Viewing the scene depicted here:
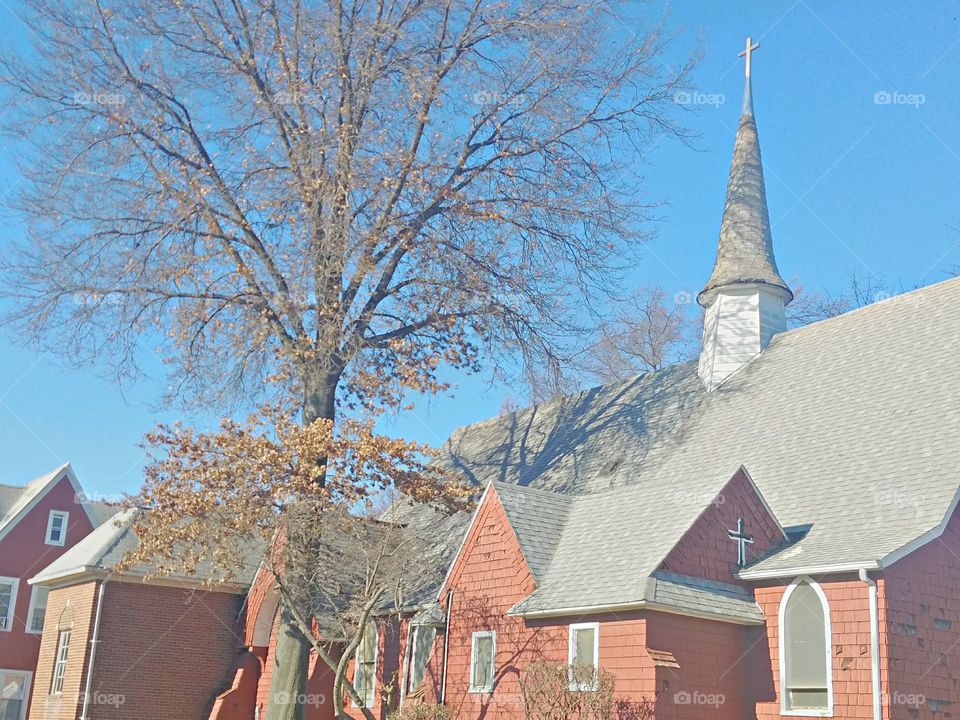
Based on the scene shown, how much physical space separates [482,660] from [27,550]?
23.8 meters

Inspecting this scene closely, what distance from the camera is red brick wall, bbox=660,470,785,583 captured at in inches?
612

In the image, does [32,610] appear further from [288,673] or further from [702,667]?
[702,667]

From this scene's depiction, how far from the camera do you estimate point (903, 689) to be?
13.8 metres

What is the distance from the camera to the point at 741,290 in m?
24.2

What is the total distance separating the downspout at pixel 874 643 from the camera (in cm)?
1345

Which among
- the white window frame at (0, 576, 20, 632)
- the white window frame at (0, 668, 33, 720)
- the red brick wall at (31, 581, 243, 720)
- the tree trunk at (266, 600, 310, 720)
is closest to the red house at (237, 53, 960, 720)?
the red brick wall at (31, 581, 243, 720)

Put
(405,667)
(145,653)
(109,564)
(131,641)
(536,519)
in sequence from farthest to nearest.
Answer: (145,653), (131,641), (109,564), (405,667), (536,519)

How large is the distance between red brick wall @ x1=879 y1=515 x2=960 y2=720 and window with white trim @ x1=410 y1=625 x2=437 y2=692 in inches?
329

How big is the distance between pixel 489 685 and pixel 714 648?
3926mm

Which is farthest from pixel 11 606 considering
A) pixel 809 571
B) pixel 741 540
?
pixel 809 571

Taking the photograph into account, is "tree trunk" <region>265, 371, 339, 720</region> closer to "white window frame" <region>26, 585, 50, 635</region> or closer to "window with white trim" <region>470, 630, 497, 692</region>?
"window with white trim" <region>470, 630, 497, 692</region>

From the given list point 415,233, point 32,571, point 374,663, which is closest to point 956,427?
point 415,233

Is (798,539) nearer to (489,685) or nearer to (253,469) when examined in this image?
(489,685)

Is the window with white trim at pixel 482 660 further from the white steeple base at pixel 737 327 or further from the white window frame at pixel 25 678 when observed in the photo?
the white window frame at pixel 25 678
